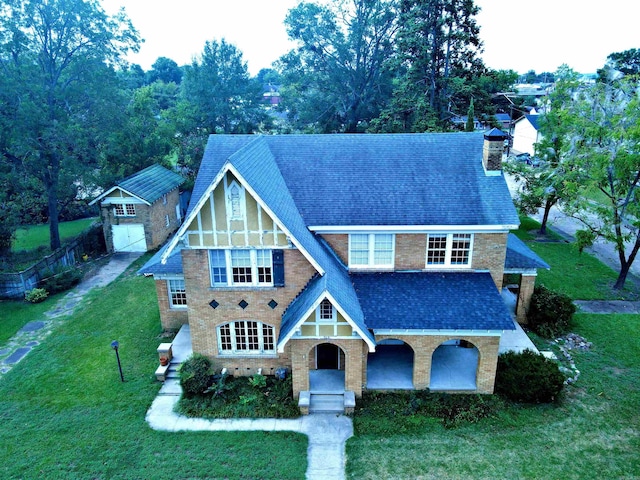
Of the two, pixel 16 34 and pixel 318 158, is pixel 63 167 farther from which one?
pixel 318 158

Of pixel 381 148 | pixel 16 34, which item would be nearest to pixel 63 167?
pixel 16 34

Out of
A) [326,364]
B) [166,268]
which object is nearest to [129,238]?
[166,268]

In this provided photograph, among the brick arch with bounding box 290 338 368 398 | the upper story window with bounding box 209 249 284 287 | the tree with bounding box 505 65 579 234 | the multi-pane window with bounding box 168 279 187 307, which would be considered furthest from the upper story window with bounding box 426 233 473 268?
the tree with bounding box 505 65 579 234

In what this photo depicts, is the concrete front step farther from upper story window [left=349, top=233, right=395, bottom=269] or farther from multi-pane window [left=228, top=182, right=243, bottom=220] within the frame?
multi-pane window [left=228, top=182, right=243, bottom=220]

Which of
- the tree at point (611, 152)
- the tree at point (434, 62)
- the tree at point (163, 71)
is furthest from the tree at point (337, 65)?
the tree at point (163, 71)

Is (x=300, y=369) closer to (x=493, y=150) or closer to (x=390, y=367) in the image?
(x=390, y=367)
